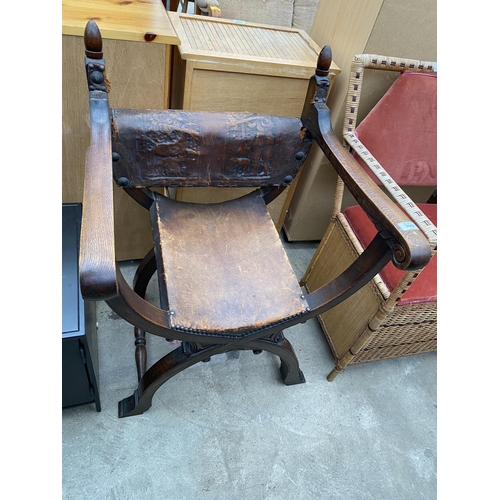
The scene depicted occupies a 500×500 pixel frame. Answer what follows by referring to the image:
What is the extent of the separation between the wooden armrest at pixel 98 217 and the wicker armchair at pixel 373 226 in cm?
Answer: 76

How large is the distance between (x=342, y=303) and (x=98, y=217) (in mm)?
1012

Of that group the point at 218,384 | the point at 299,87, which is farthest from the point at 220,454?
the point at 299,87

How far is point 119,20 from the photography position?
1089mm

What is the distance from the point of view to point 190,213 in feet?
3.96

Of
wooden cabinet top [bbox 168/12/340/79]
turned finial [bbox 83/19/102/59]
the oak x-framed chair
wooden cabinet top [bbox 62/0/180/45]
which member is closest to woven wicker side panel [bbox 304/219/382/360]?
the oak x-framed chair

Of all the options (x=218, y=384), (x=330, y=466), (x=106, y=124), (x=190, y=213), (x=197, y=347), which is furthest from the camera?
(x=218, y=384)

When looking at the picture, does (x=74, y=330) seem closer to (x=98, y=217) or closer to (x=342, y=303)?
(x=98, y=217)

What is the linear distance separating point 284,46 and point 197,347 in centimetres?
109

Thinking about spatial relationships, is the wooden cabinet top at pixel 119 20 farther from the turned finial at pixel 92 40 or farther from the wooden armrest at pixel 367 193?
the wooden armrest at pixel 367 193

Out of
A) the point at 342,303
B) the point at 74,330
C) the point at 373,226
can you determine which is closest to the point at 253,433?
the point at 342,303

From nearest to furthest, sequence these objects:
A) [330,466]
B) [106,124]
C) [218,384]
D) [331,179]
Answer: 1. [106,124]
2. [330,466]
3. [218,384]
4. [331,179]

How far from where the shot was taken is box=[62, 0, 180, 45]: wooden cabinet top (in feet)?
3.37

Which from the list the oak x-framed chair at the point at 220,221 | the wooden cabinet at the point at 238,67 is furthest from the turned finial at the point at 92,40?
the wooden cabinet at the point at 238,67

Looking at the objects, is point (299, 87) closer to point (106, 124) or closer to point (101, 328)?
point (106, 124)
